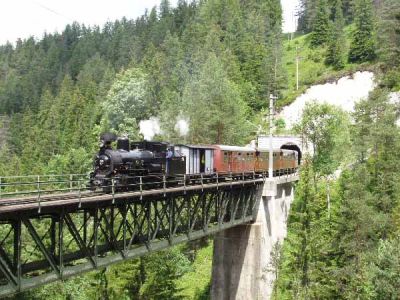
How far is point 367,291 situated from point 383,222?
8839 mm

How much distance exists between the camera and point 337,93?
85500mm

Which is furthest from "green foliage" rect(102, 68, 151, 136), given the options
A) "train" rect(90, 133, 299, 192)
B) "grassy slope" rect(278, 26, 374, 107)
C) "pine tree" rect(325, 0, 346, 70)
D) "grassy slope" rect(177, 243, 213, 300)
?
"train" rect(90, 133, 299, 192)

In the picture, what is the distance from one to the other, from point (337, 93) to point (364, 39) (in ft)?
51.0

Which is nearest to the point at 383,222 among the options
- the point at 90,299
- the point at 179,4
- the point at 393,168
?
the point at 393,168

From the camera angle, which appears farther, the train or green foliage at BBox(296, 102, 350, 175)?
green foliage at BBox(296, 102, 350, 175)

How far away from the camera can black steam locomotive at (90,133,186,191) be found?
2442 cm

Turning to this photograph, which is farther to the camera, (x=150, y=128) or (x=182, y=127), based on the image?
(x=150, y=128)

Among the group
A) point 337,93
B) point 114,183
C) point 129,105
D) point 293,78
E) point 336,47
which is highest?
point 336,47

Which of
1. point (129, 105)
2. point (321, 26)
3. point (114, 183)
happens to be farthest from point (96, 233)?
point (321, 26)

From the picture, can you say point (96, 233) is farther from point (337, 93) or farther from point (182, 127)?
point (337, 93)

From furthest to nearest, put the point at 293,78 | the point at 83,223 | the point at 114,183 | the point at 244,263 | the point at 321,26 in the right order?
the point at 321,26 → the point at 293,78 → the point at 244,263 → the point at 114,183 → the point at 83,223

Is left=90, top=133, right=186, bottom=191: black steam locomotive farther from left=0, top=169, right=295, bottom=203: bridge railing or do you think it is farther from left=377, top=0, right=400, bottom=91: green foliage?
left=377, top=0, right=400, bottom=91: green foliage

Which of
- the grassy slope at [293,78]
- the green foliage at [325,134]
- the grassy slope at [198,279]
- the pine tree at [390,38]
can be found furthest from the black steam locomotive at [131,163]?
the pine tree at [390,38]

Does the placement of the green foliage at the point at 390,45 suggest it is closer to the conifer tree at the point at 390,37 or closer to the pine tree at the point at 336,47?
the conifer tree at the point at 390,37
